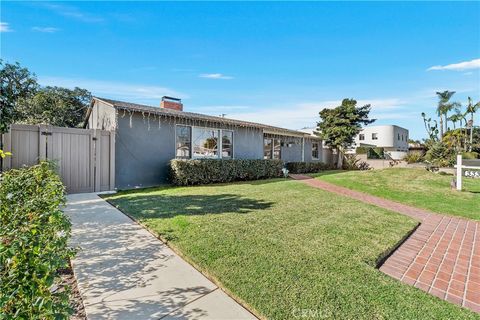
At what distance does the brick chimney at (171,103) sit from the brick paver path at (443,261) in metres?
13.8

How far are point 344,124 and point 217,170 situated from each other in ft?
55.9

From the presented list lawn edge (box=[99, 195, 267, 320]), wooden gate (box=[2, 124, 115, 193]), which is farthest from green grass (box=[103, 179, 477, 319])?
wooden gate (box=[2, 124, 115, 193])

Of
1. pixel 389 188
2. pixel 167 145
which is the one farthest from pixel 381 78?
pixel 167 145

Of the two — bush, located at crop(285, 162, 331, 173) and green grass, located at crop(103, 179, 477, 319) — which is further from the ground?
bush, located at crop(285, 162, 331, 173)

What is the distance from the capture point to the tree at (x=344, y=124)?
23236 millimetres

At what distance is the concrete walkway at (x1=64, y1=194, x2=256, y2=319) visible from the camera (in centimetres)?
245

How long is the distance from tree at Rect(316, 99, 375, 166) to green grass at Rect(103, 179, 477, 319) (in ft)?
57.0

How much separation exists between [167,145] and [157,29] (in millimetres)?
5259

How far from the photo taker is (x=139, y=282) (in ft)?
9.69

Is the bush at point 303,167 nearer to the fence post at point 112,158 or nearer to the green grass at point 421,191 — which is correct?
the green grass at point 421,191

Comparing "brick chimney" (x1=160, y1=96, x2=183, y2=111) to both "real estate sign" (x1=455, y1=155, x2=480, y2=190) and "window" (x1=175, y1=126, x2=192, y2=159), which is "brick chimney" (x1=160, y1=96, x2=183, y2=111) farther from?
"real estate sign" (x1=455, y1=155, x2=480, y2=190)


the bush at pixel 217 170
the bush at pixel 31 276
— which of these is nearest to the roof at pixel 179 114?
the bush at pixel 217 170

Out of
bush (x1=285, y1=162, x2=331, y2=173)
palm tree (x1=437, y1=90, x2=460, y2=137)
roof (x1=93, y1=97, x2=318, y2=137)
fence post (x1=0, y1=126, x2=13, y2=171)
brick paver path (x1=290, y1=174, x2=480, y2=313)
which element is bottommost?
brick paver path (x1=290, y1=174, x2=480, y2=313)

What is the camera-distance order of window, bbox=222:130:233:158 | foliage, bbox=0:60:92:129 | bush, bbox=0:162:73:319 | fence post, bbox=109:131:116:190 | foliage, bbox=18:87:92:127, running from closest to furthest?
bush, bbox=0:162:73:319, fence post, bbox=109:131:116:190, window, bbox=222:130:233:158, foliage, bbox=0:60:92:129, foliage, bbox=18:87:92:127
